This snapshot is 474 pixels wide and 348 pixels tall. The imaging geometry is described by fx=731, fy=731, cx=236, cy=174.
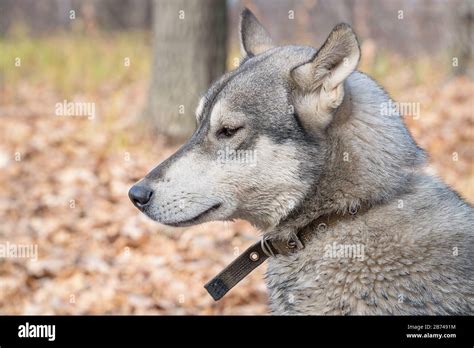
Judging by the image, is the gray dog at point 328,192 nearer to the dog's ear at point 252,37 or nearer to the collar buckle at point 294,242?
the collar buckle at point 294,242

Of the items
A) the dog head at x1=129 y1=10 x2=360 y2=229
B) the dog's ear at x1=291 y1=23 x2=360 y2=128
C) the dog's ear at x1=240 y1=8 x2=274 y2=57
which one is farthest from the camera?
the dog's ear at x1=240 y1=8 x2=274 y2=57

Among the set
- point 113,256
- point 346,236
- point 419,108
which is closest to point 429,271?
point 346,236

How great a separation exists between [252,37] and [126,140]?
4495mm

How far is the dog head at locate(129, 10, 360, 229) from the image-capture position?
130 inches

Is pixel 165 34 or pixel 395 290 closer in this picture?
pixel 395 290

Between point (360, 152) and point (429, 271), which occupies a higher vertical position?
point (360, 152)

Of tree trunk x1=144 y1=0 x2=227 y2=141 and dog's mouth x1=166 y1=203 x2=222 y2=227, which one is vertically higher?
tree trunk x1=144 y1=0 x2=227 y2=141

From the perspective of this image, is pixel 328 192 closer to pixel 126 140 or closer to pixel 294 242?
pixel 294 242

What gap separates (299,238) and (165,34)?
17.6 ft

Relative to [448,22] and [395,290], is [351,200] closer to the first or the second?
[395,290]

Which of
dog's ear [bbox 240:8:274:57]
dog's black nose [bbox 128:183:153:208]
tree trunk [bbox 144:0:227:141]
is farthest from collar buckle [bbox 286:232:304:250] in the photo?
tree trunk [bbox 144:0:227:141]

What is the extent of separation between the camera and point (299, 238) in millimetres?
3434

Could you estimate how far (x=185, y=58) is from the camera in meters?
8.22

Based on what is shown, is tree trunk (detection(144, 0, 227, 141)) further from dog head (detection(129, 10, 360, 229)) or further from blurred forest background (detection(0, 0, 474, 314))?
dog head (detection(129, 10, 360, 229))
